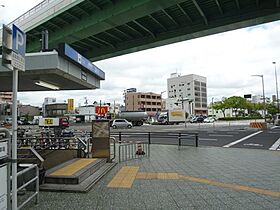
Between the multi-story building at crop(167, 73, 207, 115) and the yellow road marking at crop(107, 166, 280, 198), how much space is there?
108 meters

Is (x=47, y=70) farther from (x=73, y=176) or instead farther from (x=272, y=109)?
(x=272, y=109)

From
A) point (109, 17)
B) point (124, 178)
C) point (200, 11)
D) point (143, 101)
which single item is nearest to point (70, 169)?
point (124, 178)

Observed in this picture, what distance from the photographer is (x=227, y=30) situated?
1543 cm

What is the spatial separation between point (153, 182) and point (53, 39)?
1179 centimetres

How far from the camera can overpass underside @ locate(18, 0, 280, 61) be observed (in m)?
12.9

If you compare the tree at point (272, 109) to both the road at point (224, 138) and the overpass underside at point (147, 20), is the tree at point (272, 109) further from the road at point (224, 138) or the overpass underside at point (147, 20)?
the overpass underside at point (147, 20)

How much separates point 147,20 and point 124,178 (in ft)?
31.3

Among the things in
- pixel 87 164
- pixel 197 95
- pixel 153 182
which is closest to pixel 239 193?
pixel 153 182

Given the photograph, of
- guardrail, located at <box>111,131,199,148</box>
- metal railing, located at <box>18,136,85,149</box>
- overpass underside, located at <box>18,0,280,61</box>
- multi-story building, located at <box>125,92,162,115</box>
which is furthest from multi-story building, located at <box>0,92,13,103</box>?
multi-story building, located at <box>125,92,162,115</box>

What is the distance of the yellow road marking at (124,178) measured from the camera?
7344 millimetres

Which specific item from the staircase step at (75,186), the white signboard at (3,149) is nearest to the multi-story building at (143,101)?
the staircase step at (75,186)

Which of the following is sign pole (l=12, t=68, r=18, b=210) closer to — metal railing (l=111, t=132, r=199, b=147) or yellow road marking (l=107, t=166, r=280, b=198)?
yellow road marking (l=107, t=166, r=280, b=198)

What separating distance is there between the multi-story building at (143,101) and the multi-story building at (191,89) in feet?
31.6

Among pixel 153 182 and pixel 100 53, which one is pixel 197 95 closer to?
pixel 100 53
